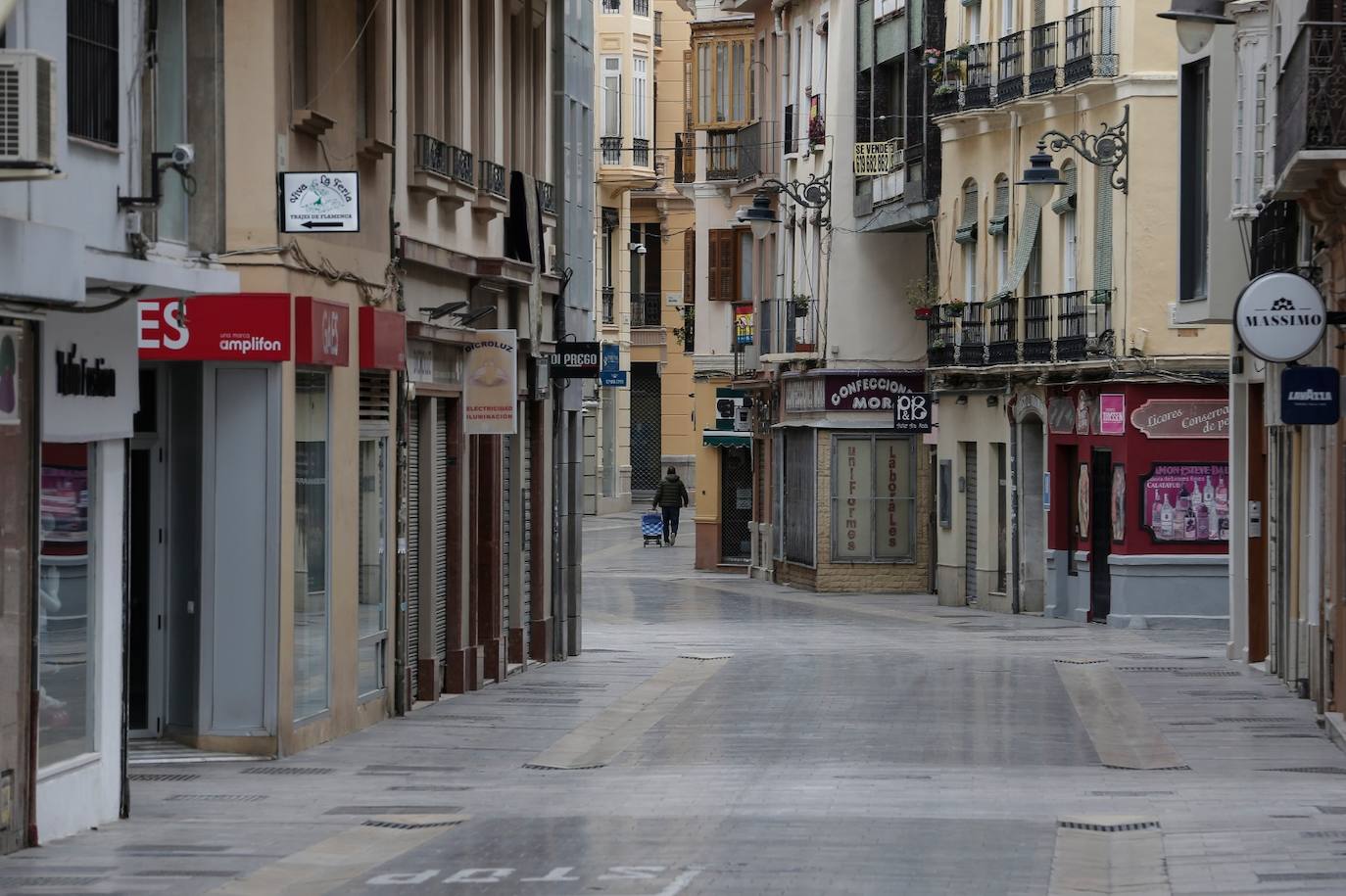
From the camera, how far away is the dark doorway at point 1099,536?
36406 millimetres

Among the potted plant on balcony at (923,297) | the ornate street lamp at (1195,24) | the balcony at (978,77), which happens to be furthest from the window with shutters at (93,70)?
the potted plant on balcony at (923,297)

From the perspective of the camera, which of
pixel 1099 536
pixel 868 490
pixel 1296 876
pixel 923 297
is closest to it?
pixel 1296 876

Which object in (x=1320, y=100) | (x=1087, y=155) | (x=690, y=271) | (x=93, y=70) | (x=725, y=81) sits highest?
(x=725, y=81)

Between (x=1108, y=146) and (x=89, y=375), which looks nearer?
(x=89, y=375)

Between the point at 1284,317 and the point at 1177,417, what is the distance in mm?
16772

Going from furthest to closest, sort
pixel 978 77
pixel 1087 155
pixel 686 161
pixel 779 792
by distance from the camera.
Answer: pixel 686 161 < pixel 978 77 < pixel 1087 155 < pixel 779 792

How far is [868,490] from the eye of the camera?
47250mm

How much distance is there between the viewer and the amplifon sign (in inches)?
672

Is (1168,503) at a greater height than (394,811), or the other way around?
(1168,503)

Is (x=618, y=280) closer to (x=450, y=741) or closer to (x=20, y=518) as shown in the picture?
(x=450, y=741)

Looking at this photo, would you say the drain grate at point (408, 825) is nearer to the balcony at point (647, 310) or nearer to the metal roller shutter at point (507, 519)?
the metal roller shutter at point (507, 519)

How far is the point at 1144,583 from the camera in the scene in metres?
35.4

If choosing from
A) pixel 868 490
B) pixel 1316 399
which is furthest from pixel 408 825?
pixel 868 490

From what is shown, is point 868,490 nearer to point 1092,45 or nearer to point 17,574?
point 1092,45
